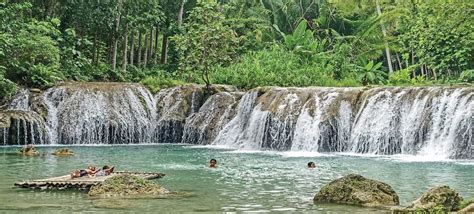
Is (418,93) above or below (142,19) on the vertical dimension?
below

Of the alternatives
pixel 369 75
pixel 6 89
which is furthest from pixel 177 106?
pixel 369 75

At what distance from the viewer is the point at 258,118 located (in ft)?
84.6

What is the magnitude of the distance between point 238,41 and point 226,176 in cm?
1824

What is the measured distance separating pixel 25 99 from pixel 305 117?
445 inches

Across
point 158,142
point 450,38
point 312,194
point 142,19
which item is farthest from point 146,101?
point 312,194

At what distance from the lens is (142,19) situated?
3597 centimetres

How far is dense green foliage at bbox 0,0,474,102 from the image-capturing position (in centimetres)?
2973

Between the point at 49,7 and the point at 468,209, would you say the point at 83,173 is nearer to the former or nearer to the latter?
the point at 468,209

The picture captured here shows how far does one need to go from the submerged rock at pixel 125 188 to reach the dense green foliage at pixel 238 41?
16.6 meters

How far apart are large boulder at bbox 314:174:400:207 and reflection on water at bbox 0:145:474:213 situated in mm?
277

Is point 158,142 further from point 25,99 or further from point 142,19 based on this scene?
point 142,19

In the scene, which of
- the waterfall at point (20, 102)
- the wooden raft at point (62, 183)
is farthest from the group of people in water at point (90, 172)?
the waterfall at point (20, 102)

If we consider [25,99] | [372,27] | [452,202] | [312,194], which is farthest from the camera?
[372,27]

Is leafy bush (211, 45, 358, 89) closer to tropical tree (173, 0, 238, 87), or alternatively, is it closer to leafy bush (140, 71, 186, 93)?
tropical tree (173, 0, 238, 87)
